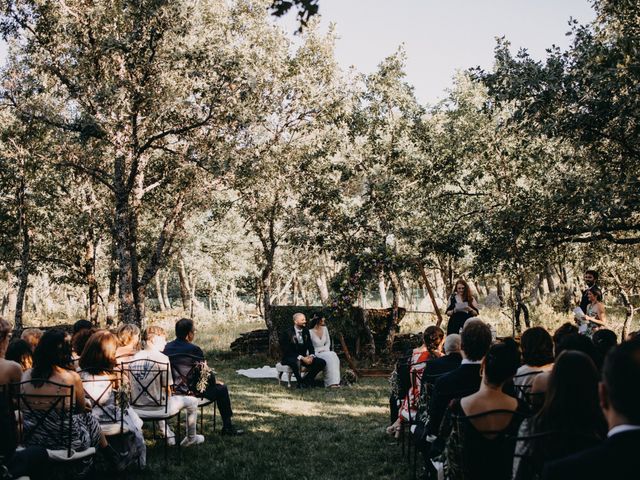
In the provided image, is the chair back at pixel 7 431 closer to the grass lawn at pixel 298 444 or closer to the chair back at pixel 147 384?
the grass lawn at pixel 298 444

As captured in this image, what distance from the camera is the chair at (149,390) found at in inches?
259

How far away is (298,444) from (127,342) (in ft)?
8.36

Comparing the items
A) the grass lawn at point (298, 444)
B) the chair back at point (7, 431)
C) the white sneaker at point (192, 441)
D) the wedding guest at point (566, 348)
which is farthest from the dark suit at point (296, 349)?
the chair back at point (7, 431)

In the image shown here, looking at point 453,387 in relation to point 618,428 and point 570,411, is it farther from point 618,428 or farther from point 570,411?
point 618,428

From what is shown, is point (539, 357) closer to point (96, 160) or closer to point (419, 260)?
point (419, 260)

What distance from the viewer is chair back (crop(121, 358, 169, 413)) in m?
6.59

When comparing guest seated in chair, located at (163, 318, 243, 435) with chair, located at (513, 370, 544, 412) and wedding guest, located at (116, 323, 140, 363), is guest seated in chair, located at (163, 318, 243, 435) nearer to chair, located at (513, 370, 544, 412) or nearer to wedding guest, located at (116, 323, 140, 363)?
wedding guest, located at (116, 323, 140, 363)

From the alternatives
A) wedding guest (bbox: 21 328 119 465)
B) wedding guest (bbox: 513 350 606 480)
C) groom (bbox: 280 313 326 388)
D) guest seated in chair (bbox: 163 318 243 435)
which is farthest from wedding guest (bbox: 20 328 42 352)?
groom (bbox: 280 313 326 388)

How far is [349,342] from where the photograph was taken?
1706 centimetres

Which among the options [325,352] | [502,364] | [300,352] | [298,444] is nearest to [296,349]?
[300,352]

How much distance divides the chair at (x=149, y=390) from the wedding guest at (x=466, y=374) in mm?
3145

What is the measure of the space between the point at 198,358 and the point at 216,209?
40.8ft

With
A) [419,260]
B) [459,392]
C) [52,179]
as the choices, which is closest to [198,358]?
[459,392]

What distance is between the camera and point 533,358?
5070 millimetres
